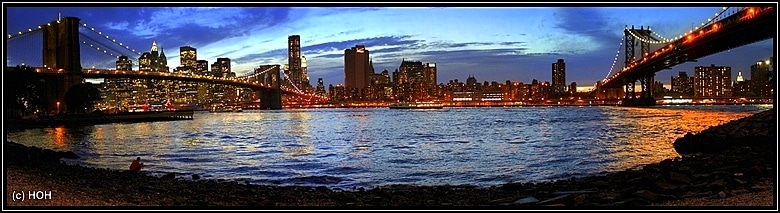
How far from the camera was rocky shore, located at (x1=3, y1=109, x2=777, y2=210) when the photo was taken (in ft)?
27.2

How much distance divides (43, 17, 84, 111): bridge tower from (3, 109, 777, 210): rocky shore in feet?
155

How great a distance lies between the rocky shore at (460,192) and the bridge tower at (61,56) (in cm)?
4722

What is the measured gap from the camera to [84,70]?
2472 inches

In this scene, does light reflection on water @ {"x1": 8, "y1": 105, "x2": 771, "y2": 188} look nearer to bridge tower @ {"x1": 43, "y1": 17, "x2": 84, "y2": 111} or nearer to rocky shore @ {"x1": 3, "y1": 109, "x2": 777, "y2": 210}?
rocky shore @ {"x1": 3, "y1": 109, "x2": 777, "y2": 210}

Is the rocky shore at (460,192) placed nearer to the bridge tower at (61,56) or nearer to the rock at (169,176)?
the rock at (169,176)

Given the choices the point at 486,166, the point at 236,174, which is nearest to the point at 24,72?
the point at 236,174

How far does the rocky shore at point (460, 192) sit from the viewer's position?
27.2 feet

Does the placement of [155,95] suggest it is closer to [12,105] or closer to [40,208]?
[12,105]

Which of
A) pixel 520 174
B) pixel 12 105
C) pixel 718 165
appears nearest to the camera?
pixel 718 165

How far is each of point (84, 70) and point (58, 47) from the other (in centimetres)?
318

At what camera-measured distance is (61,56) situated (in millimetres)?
60031

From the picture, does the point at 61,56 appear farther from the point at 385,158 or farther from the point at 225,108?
the point at 225,108

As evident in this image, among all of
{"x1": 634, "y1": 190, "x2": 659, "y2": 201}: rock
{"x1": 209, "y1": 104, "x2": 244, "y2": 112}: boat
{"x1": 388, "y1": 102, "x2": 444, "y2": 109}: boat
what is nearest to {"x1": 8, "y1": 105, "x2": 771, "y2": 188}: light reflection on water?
{"x1": 634, "y1": 190, "x2": 659, "y2": 201}: rock
